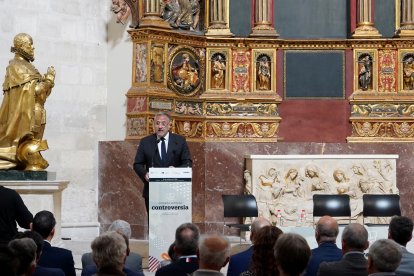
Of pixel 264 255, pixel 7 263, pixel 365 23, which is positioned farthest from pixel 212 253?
pixel 365 23

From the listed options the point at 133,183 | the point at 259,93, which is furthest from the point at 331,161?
the point at 133,183

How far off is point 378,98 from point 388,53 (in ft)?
2.51

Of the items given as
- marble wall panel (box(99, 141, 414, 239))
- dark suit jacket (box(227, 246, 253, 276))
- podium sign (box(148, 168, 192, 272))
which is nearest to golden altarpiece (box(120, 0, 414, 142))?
marble wall panel (box(99, 141, 414, 239))

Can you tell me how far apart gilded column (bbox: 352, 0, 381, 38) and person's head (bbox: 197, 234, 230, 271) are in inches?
393

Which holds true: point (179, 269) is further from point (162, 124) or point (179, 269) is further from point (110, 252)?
point (162, 124)

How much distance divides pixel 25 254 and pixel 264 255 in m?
1.41

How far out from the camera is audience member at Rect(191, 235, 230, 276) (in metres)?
5.28

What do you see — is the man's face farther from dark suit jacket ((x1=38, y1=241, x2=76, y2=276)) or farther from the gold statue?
dark suit jacket ((x1=38, y1=241, x2=76, y2=276))

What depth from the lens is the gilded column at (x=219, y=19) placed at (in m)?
14.7

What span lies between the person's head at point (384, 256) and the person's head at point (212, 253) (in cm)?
89

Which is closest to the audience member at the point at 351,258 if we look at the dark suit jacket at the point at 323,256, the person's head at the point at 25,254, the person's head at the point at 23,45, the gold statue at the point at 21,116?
the dark suit jacket at the point at 323,256

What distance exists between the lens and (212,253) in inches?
208

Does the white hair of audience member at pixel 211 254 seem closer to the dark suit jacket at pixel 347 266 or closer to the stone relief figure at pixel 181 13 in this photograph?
the dark suit jacket at pixel 347 266

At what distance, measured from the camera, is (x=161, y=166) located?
10.3 meters
